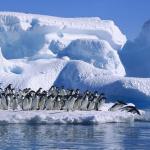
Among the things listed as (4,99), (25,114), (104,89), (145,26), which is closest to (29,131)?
Answer: (25,114)

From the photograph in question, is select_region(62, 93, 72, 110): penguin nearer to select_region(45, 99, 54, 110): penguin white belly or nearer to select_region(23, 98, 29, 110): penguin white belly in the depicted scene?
select_region(45, 99, 54, 110): penguin white belly

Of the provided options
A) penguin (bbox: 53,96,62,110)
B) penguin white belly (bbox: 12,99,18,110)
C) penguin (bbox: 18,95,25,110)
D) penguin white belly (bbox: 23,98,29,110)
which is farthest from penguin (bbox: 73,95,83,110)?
penguin white belly (bbox: 12,99,18,110)

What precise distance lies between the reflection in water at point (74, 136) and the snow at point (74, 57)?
883 inches

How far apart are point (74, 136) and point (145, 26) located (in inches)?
1548

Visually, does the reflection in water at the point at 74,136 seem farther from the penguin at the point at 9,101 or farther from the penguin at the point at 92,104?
the penguin at the point at 9,101

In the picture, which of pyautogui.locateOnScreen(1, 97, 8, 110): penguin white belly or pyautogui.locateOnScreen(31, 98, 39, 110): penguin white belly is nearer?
pyautogui.locateOnScreen(1, 97, 8, 110): penguin white belly

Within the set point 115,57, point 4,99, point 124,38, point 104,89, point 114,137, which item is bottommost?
point 114,137

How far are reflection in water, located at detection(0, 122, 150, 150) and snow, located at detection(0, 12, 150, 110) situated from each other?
22.4 m

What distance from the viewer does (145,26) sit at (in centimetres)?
5681

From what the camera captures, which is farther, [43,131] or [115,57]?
[115,57]

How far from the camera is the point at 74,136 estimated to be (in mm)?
18594

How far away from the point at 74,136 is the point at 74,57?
44684 millimetres

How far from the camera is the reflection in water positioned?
629 inches

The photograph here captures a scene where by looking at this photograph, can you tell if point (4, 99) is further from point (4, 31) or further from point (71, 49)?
point (4, 31)
